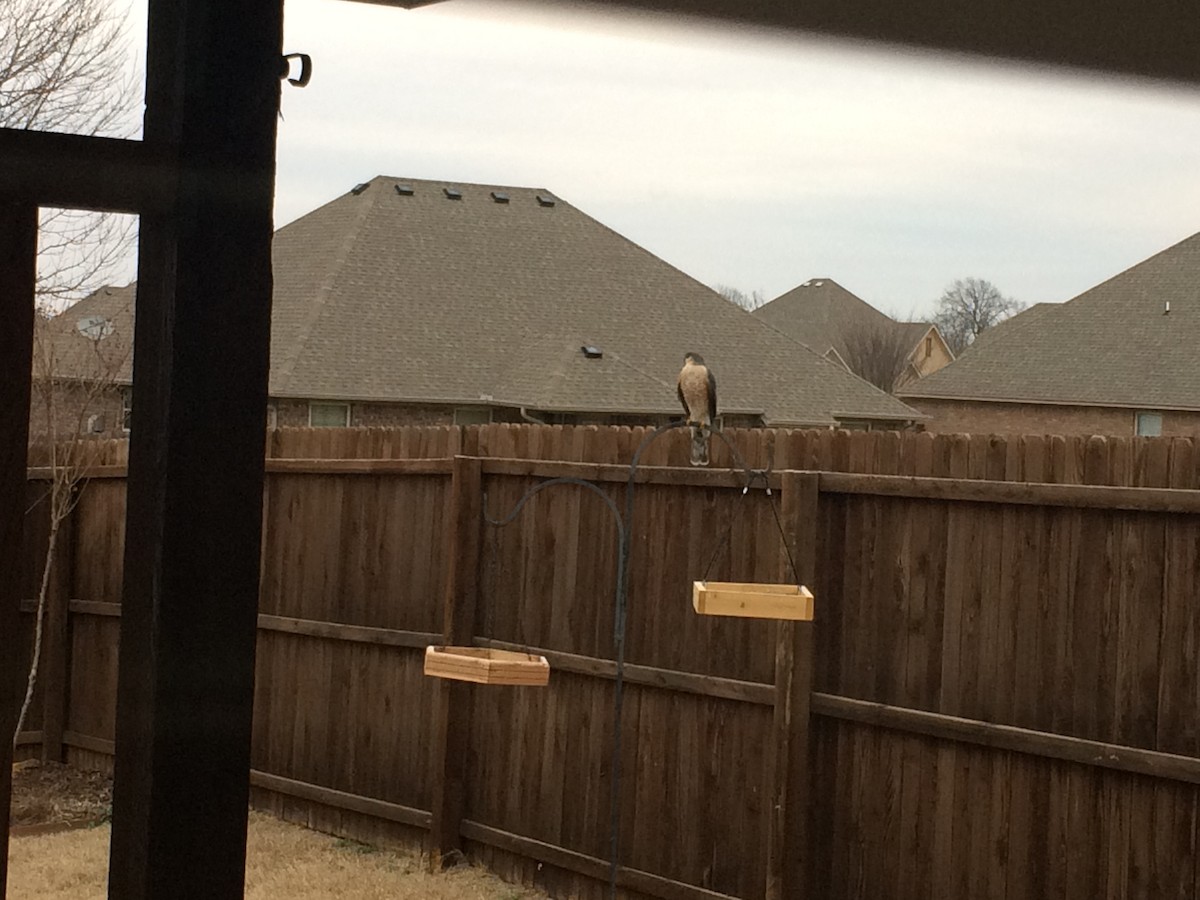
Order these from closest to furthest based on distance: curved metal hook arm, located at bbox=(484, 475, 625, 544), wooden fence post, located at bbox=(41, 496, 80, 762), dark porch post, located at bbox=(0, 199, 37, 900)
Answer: dark porch post, located at bbox=(0, 199, 37, 900), curved metal hook arm, located at bbox=(484, 475, 625, 544), wooden fence post, located at bbox=(41, 496, 80, 762)

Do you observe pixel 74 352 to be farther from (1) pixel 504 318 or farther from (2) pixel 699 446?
(1) pixel 504 318

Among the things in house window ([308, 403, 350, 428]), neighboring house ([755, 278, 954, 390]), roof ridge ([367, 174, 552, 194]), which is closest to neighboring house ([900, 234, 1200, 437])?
roof ridge ([367, 174, 552, 194])

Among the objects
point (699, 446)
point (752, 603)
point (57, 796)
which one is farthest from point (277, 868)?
point (752, 603)

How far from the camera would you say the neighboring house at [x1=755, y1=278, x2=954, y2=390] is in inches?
1763

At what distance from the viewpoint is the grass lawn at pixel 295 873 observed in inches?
224

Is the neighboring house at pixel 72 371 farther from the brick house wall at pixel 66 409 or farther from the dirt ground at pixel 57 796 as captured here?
the dirt ground at pixel 57 796

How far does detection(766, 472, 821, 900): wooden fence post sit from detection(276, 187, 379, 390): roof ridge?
40.9ft

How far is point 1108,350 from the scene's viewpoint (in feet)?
68.6

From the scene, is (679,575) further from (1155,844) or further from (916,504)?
(1155,844)

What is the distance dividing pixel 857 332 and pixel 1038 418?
24.3 m

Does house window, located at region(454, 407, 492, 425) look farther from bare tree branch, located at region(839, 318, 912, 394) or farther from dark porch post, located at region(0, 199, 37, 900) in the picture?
bare tree branch, located at region(839, 318, 912, 394)

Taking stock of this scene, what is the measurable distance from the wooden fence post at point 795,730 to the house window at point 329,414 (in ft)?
42.2

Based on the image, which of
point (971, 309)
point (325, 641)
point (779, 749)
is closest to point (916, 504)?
point (779, 749)

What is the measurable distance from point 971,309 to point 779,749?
43.6 meters
